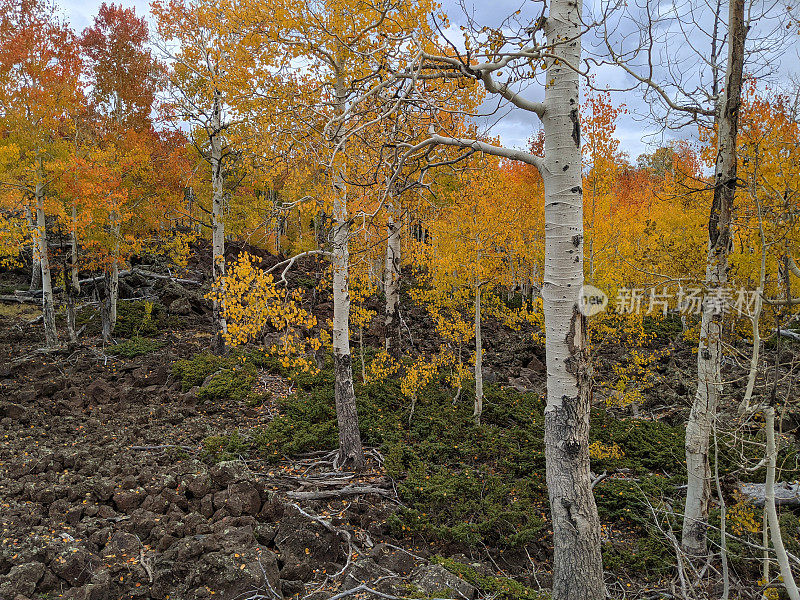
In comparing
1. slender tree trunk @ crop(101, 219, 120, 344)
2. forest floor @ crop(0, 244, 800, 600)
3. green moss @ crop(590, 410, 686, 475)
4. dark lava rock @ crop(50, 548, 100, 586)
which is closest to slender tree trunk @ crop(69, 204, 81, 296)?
slender tree trunk @ crop(101, 219, 120, 344)

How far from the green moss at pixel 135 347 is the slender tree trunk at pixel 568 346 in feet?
38.3

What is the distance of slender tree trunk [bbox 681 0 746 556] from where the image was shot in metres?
4.86

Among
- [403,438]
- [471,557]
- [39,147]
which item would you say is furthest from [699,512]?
[39,147]

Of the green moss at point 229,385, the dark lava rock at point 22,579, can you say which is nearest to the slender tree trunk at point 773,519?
the dark lava rock at point 22,579

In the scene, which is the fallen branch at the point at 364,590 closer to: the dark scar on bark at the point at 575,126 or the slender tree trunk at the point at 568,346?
the slender tree trunk at the point at 568,346

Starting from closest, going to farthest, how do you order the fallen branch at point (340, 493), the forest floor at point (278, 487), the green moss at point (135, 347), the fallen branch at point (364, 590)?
the fallen branch at point (364, 590), the forest floor at point (278, 487), the fallen branch at point (340, 493), the green moss at point (135, 347)

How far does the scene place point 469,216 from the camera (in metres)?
9.55

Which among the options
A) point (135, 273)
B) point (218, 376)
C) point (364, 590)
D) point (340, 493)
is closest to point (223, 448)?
point (340, 493)

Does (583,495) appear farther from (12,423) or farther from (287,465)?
(12,423)

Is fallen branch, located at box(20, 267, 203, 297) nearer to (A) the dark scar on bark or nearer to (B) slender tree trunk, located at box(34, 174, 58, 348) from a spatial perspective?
(B) slender tree trunk, located at box(34, 174, 58, 348)

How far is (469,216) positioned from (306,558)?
735 cm

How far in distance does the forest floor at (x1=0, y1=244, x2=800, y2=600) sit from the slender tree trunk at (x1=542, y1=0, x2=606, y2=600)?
2.08 feet

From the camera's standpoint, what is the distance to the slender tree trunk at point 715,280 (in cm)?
486

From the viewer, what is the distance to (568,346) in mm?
2951
